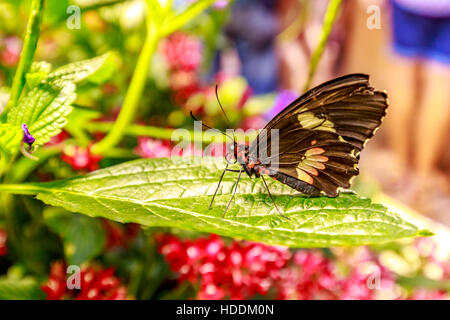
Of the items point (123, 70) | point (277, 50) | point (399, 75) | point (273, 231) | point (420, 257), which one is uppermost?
point (277, 50)

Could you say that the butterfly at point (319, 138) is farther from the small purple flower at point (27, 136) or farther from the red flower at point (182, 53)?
the red flower at point (182, 53)

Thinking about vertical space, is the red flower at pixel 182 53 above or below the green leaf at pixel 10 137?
above

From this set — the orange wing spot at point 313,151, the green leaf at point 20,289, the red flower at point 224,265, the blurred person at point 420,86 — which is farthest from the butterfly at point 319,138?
the blurred person at point 420,86

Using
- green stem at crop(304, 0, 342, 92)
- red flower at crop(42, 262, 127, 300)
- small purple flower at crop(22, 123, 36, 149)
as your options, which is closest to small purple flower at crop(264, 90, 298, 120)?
green stem at crop(304, 0, 342, 92)

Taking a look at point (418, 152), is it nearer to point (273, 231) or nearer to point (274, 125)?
point (274, 125)

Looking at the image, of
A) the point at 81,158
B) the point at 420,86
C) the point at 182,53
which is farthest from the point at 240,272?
the point at 420,86

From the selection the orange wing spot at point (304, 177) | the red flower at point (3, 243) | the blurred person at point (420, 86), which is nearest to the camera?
the orange wing spot at point (304, 177)

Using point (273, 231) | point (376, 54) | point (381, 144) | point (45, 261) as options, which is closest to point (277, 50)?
point (376, 54)

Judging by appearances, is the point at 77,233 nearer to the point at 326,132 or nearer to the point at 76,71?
the point at 76,71
